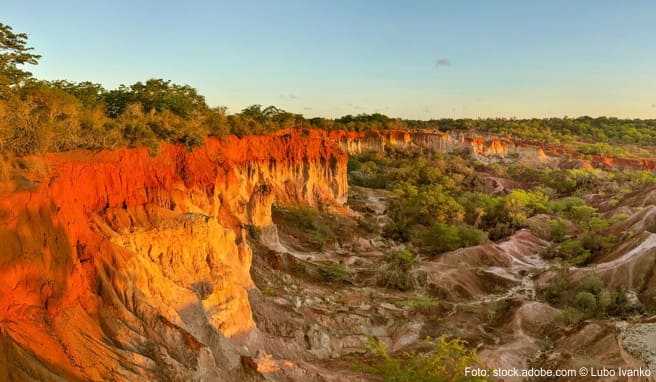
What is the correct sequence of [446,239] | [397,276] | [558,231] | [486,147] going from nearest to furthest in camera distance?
[397,276]
[446,239]
[558,231]
[486,147]

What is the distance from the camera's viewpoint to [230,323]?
54.0 ft

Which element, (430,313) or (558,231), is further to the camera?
(558,231)

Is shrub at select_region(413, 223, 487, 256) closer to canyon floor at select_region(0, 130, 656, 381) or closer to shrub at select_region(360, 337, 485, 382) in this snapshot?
canyon floor at select_region(0, 130, 656, 381)

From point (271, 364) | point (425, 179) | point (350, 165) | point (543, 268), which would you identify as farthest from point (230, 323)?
point (350, 165)

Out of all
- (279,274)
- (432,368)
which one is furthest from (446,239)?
(432,368)

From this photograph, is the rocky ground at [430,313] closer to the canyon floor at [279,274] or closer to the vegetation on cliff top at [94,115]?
the canyon floor at [279,274]

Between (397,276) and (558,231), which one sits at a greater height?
(397,276)

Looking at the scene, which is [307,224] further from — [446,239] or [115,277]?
[115,277]

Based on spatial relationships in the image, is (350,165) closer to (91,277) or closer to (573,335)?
(573,335)

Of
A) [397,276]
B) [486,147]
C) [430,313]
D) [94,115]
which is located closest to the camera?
[94,115]

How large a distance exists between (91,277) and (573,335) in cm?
1797

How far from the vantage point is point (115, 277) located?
13109 millimetres

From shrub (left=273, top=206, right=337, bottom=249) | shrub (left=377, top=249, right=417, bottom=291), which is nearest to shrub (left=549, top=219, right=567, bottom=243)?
shrub (left=273, top=206, right=337, bottom=249)

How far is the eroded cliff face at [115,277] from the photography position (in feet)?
36.4
